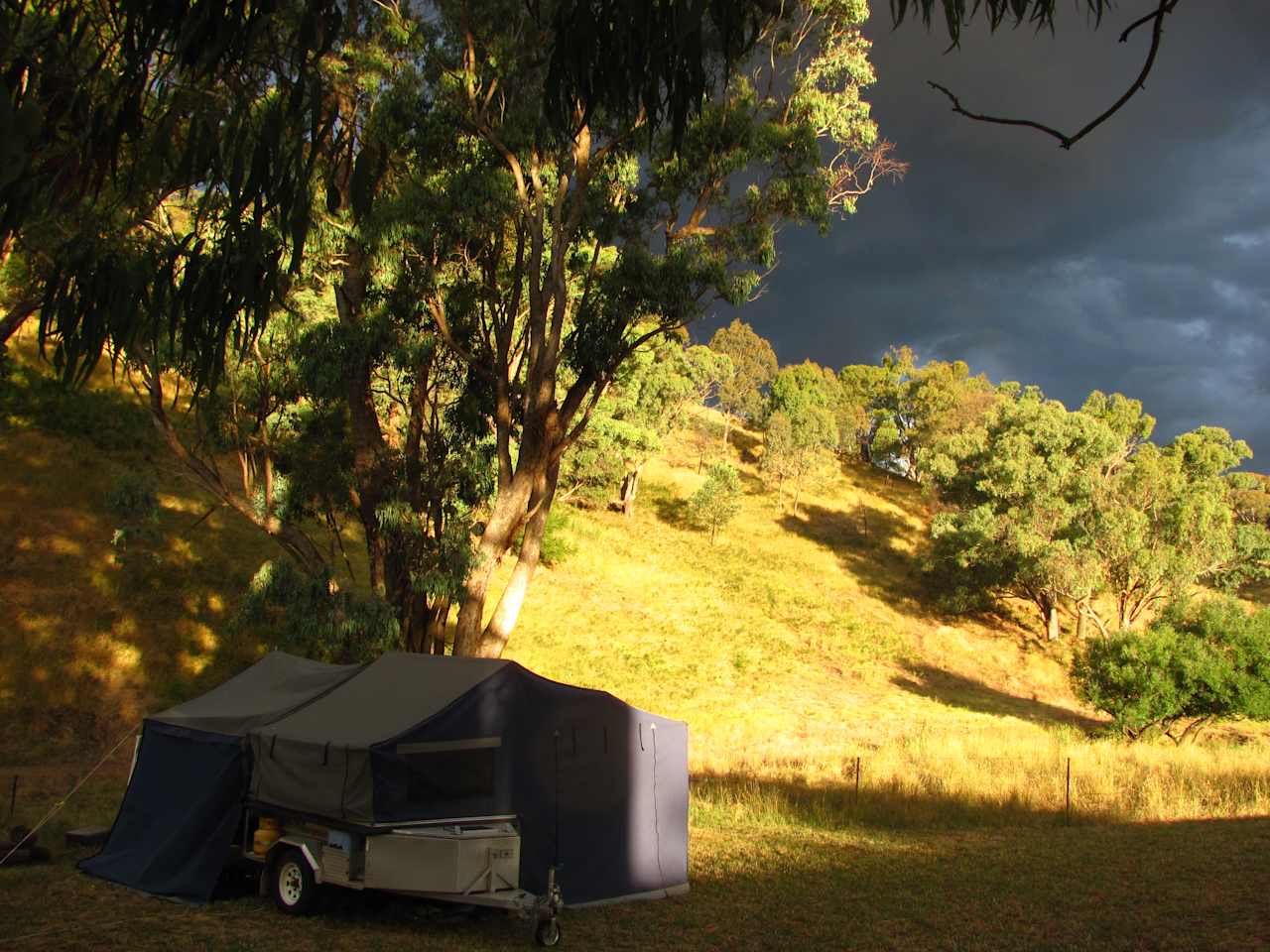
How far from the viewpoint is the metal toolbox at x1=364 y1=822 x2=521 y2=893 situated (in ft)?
27.5

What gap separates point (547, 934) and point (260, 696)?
447 cm

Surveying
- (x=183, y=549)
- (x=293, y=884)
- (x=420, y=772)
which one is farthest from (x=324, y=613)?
(x=183, y=549)

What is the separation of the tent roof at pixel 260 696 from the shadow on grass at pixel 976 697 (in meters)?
22.6

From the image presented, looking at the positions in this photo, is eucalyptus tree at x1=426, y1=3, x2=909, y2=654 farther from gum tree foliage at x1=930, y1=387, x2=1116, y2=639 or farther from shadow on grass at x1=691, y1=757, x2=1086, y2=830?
gum tree foliage at x1=930, y1=387, x2=1116, y2=639

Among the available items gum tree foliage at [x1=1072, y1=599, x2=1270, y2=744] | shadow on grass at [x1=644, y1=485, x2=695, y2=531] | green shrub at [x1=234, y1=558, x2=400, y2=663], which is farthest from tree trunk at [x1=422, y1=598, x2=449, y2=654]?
shadow on grass at [x1=644, y1=485, x2=695, y2=531]

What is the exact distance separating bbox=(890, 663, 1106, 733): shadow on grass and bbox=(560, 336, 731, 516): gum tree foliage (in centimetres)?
1204

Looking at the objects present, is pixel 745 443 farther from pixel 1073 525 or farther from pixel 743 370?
pixel 1073 525

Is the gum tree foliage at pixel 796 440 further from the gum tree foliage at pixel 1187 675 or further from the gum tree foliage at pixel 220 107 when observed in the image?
the gum tree foliage at pixel 220 107

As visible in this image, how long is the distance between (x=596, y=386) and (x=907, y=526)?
4119 centimetres

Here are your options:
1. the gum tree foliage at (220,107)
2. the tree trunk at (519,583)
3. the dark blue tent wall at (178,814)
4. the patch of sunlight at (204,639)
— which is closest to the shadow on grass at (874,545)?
the patch of sunlight at (204,639)

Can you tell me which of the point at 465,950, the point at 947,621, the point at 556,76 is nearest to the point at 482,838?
the point at 465,950

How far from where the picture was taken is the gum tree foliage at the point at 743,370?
68.4 m

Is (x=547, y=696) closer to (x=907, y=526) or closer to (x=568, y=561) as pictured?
(x=568, y=561)

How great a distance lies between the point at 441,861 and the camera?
8398 millimetres
